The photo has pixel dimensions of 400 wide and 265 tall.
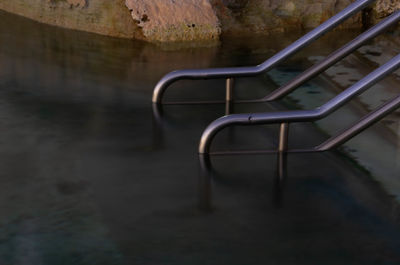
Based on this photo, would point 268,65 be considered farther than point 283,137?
Yes

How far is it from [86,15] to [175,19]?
2.53 feet

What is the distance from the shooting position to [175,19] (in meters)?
6.30

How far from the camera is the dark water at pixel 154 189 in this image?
3.04 meters

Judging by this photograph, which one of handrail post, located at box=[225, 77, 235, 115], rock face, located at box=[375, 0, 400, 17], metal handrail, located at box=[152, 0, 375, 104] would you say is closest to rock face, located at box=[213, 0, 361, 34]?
rock face, located at box=[375, 0, 400, 17]

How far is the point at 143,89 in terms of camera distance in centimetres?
516

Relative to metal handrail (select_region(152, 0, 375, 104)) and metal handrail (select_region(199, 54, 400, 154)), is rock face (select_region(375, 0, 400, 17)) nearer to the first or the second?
metal handrail (select_region(152, 0, 375, 104))

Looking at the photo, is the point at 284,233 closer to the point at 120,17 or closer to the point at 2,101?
the point at 2,101

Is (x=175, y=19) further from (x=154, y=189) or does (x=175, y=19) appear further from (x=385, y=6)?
(x=154, y=189)

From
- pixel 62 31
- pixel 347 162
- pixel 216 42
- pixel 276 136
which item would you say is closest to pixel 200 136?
pixel 276 136

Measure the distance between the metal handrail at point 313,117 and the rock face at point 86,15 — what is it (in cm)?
263

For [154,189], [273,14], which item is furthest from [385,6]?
[154,189]

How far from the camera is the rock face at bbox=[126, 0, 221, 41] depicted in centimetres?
626

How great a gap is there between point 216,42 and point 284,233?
3379 mm

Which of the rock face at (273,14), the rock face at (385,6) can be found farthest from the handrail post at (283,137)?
the rock face at (385,6)
